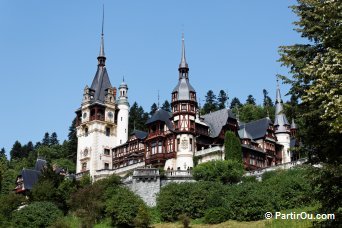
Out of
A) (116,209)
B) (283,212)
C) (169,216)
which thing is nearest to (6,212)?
(116,209)

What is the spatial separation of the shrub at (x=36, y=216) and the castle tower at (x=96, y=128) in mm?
21351

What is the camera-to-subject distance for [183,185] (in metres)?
52.8

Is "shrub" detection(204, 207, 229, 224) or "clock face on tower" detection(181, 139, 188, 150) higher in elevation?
"clock face on tower" detection(181, 139, 188, 150)

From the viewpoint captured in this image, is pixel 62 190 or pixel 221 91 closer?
pixel 62 190

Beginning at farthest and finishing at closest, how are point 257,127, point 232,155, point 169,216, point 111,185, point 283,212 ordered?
point 257,127
point 232,155
point 111,185
point 169,216
point 283,212

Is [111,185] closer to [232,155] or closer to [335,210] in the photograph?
[232,155]

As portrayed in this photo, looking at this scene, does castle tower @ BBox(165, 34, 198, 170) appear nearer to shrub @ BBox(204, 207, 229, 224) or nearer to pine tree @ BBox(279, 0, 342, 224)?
shrub @ BBox(204, 207, 229, 224)

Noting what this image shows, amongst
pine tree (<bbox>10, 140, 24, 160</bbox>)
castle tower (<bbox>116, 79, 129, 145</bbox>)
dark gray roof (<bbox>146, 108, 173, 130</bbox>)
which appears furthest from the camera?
pine tree (<bbox>10, 140, 24, 160</bbox>)

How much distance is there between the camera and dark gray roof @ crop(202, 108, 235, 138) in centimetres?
6769

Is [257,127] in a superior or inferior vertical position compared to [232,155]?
superior

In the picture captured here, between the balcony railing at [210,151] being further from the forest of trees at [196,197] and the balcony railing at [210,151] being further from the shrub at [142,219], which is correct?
the shrub at [142,219]

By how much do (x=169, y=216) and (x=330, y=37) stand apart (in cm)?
3428

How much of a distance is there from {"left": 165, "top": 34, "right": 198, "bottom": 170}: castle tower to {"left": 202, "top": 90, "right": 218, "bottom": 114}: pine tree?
46203mm

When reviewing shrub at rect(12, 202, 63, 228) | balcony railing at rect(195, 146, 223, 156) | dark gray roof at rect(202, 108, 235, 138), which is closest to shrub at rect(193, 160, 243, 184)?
balcony railing at rect(195, 146, 223, 156)
